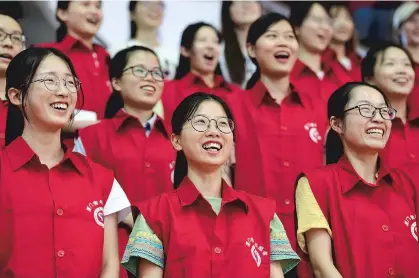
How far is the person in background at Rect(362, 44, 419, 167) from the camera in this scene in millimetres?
3602

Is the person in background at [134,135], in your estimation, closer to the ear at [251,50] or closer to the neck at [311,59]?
the ear at [251,50]

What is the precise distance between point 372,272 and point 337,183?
385 mm

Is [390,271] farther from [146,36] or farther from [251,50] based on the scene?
[146,36]

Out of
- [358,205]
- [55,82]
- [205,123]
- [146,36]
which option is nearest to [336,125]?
[358,205]

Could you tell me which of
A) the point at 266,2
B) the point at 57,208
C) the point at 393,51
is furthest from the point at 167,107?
the point at 266,2

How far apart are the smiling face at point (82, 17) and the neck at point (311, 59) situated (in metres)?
1.36

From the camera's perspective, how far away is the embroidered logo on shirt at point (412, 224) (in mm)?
2850

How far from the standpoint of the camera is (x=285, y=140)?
3447 mm

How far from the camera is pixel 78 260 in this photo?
2479 mm

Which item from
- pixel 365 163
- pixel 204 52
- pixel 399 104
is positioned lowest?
pixel 365 163

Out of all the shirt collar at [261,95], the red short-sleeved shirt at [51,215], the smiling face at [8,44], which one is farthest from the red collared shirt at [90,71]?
the red short-sleeved shirt at [51,215]

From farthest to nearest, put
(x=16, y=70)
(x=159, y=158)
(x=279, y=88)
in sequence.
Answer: (x=279, y=88), (x=159, y=158), (x=16, y=70)

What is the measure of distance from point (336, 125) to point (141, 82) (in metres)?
1.08

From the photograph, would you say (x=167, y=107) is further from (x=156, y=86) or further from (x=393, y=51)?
(x=393, y=51)
